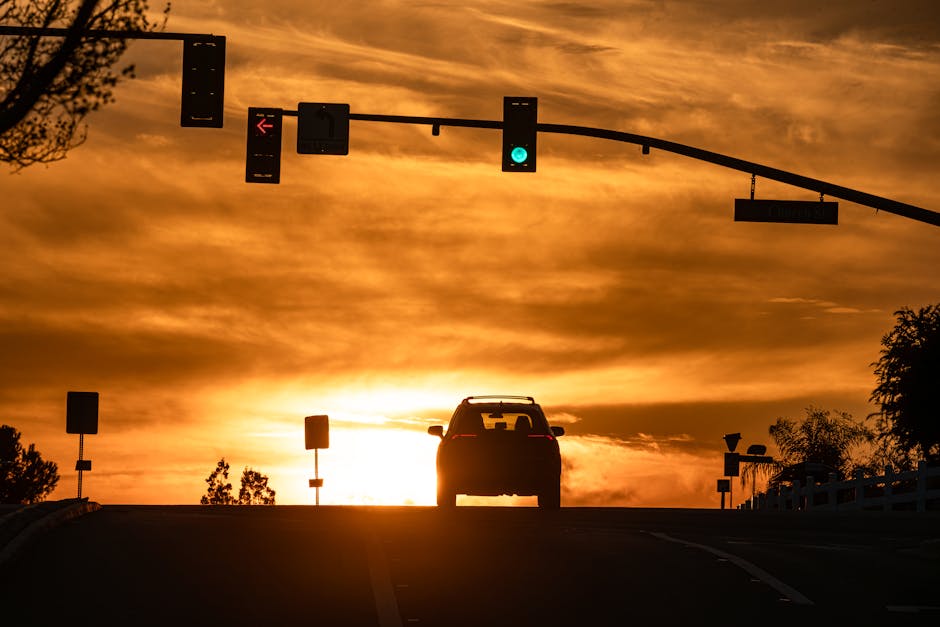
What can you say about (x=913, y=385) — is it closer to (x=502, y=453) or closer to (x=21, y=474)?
(x=502, y=453)

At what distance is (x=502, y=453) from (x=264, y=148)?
6.28 m

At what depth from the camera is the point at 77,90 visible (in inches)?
657

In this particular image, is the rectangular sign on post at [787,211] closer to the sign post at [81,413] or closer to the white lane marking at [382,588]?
the white lane marking at [382,588]

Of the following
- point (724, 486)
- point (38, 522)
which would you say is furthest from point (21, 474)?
point (38, 522)

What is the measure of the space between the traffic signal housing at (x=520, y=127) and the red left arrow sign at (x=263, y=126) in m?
3.79

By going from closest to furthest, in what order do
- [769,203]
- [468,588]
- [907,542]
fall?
[468,588] < [907,542] < [769,203]

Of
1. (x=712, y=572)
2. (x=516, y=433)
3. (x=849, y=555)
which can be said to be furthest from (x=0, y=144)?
(x=516, y=433)

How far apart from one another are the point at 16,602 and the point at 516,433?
1478 cm

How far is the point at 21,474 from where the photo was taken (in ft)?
526

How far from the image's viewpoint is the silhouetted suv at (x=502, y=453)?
2688 cm

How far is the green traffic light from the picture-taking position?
26.4 metres

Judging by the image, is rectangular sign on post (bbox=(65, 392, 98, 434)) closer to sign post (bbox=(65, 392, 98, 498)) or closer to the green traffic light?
sign post (bbox=(65, 392, 98, 498))

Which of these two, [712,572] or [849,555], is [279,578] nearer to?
[712,572]

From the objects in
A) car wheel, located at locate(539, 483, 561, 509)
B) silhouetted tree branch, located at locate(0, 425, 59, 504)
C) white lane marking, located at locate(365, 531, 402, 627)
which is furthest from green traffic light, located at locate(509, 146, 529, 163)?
silhouetted tree branch, located at locate(0, 425, 59, 504)
